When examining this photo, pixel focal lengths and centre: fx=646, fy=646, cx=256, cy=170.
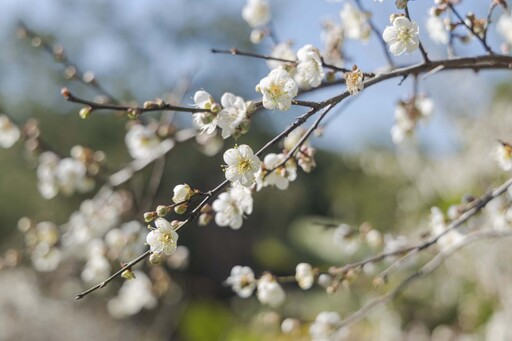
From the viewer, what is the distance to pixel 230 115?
0.84 metres

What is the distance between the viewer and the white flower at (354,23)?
134 cm

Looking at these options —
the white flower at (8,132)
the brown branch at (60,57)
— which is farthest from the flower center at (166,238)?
the white flower at (8,132)

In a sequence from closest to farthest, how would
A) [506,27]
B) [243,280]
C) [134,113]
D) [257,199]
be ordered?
[134,113]
[243,280]
[506,27]
[257,199]

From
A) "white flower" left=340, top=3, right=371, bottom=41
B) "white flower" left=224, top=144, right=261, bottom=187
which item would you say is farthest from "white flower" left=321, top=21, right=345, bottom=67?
"white flower" left=224, top=144, right=261, bottom=187

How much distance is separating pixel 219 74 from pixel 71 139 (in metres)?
3.14

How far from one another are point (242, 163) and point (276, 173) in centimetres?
17

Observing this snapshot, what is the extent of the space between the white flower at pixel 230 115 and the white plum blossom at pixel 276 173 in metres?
0.13

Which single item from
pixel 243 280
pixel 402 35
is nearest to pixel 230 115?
pixel 402 35

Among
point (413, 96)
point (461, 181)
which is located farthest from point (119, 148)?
point (413, 96)

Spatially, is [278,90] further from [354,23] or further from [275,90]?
[354,23]

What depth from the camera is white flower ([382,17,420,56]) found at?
83 cm

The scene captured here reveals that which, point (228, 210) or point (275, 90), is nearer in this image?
point (275, 90)

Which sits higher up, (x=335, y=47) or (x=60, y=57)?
(x=60, y=57)

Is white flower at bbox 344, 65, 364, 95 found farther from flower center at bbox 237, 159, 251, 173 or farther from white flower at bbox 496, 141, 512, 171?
white flower at bbox 496, 141, 512, 171
